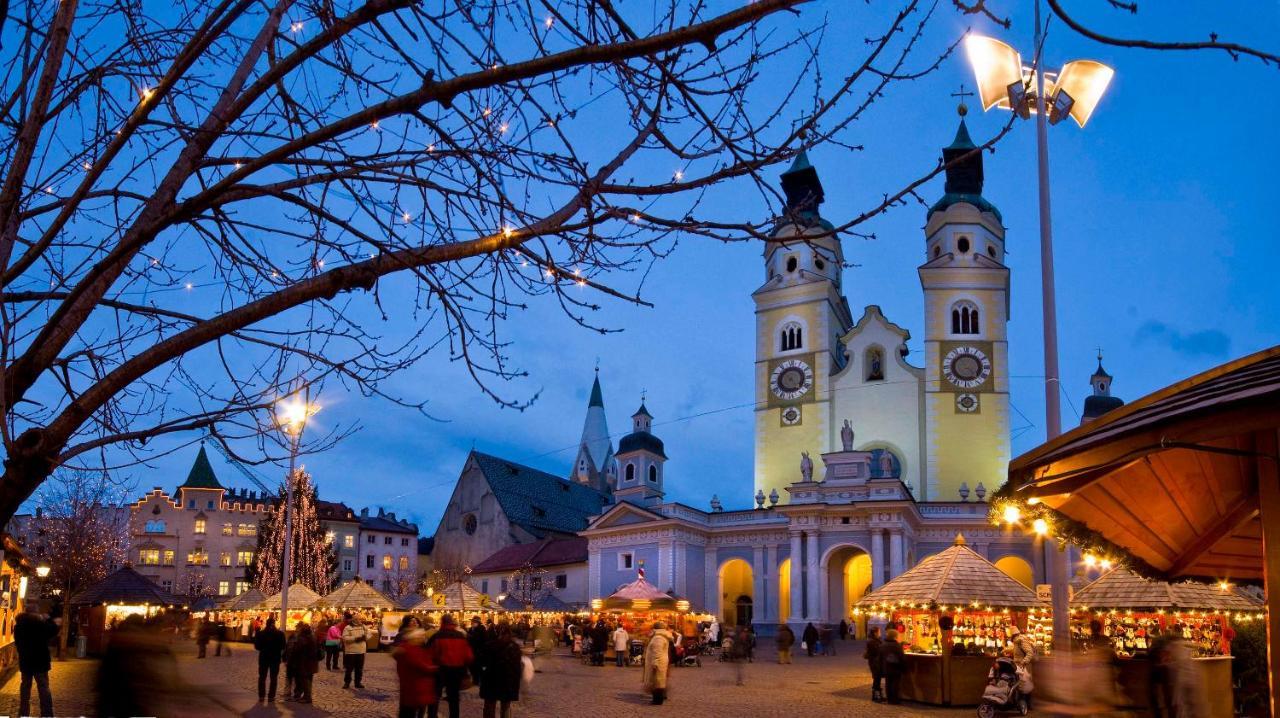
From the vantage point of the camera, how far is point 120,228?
6273 millimetres

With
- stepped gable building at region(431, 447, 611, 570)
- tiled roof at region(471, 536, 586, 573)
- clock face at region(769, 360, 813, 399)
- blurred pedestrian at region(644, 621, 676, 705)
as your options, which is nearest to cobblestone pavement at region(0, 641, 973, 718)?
blurred pedestrian at region(644, 621, 676, 705)

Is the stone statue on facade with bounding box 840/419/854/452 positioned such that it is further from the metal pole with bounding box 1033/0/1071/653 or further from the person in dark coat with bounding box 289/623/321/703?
the metal pole with bounding box 1033/0/1071/653

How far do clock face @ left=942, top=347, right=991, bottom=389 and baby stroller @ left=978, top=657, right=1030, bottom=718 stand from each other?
42.0 metres

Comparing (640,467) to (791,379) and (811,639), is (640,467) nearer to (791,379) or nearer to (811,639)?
(791,379)

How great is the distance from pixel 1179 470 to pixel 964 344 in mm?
52909

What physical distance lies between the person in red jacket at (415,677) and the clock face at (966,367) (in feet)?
165

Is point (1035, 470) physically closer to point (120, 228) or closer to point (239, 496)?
point (120, 228)

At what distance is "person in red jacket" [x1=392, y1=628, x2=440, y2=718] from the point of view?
471 inches

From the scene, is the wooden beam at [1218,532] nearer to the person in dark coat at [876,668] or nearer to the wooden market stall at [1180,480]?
the wooden market stall at [1180,480]

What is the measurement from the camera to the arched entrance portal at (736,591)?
57594mm

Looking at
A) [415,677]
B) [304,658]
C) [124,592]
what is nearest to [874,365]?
[124,592]

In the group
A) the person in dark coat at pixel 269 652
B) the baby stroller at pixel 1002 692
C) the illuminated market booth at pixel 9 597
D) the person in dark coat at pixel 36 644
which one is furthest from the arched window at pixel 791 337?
the person in dark coat at pixel 36 644

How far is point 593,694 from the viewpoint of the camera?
2278cm

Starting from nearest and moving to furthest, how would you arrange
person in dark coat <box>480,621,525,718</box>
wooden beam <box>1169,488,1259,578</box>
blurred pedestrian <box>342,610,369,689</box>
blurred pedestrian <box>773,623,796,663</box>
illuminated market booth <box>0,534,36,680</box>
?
wooden beam <box>1169,488,1259,578</box> → person in dark coat <box>480,621,525,718</box> → illuminated market booth <box>0,534,36,680</box> → blurred pedestrian <box>342,610,369,689</box> → blurred pedestrian <box>773,623,796,663</box>
